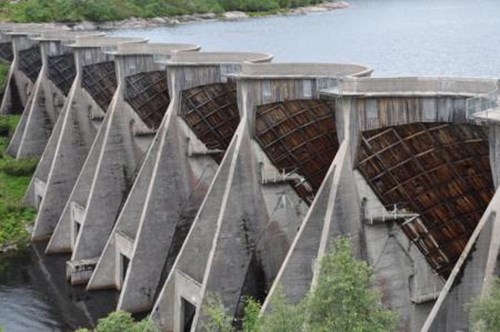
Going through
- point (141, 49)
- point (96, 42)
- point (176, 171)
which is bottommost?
point (176, 171)

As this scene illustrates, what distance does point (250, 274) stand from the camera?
1395 inches

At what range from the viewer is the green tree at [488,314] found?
18.6 m

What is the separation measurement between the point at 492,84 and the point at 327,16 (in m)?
128

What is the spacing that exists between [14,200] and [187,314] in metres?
24.1

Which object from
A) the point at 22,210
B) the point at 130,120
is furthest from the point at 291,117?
the point at 22,210

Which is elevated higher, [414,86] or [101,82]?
[414,86]

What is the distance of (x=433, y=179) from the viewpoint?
29344 millimetres

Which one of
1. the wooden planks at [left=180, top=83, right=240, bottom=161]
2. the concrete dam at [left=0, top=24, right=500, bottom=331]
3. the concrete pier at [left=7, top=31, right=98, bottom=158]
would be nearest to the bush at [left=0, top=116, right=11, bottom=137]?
the concrete pier at [left=7, top=31, right=98, bottom=158]

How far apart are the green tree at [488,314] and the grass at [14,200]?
3887 centimetres

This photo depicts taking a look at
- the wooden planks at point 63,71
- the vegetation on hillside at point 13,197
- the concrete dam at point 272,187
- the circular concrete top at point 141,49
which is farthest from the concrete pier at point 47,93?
the circular concrete top at point 141,49

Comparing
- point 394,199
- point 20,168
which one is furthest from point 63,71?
point 394,199

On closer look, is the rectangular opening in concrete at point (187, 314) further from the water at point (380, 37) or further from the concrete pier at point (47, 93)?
the water at point (380, 37)

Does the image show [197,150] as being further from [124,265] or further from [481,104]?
[481,104]

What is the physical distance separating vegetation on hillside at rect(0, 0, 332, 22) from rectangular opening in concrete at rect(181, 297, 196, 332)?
274 feet
